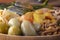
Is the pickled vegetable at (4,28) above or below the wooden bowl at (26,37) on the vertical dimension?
above

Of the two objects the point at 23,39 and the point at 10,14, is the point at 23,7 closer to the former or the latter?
the point at 10,14

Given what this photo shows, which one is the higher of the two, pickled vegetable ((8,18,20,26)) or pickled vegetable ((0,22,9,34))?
pickled vegetable ((8,18,20,26))

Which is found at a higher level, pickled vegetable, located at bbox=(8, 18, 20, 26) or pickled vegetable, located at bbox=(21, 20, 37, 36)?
pickled vegetable, located at bbox=(8, 18, 20, 26)

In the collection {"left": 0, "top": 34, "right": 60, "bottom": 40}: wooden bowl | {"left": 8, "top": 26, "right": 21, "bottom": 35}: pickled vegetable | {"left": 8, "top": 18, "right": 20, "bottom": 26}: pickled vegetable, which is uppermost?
{"left": 8, "top": 18, "right": 20, "bottom": 26}: pickled vegetable

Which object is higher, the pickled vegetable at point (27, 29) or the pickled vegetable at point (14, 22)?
the pickled vegetable at point (14, 22)

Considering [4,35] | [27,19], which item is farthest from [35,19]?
[4,35]

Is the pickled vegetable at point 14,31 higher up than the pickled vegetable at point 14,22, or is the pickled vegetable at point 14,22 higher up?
the pickled vegetable at point 14,22

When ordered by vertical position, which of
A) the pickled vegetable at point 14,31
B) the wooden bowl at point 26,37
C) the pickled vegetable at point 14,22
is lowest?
the wooden bowl at point 26,37

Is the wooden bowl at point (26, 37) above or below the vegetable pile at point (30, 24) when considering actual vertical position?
below
